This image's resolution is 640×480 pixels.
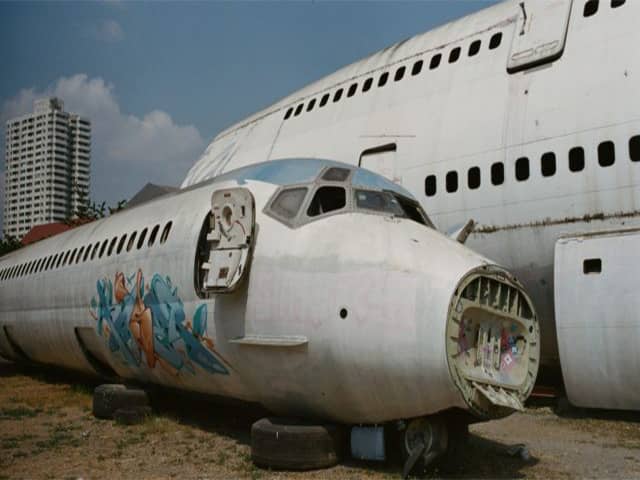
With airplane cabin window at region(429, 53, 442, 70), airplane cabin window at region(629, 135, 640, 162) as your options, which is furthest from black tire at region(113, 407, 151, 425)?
airplane cabin window at region(429, 53, 442, 70)

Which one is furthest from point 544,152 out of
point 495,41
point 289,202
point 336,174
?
point 289,202

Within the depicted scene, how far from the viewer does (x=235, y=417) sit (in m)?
10.5

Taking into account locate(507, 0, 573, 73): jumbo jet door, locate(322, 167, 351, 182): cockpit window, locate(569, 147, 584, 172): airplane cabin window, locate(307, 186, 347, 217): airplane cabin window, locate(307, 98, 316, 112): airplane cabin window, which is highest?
locate(307, 98, 316, 112): airplane cabin window

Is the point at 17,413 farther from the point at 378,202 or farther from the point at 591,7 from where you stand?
the point at 591,7

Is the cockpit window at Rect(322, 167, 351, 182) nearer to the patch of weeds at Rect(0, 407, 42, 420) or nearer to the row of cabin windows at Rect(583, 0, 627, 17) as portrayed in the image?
the row of cabin windows at Rect(583, 0, 627, 17)

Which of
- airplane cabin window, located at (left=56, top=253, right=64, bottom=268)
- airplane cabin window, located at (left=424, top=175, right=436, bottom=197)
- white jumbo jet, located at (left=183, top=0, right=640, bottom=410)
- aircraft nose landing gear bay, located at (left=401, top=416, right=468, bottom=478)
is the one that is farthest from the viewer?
airplane cabin window, located at (left=56, top=253, right=64, bottom=268)

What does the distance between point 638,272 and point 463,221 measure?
13.3 ft

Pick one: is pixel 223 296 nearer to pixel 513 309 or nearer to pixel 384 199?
pixel 384 199

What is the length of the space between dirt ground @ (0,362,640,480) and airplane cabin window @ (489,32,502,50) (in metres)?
7.32

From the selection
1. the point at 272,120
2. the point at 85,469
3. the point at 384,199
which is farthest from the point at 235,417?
the point at 272,120

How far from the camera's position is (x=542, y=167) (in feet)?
38.8

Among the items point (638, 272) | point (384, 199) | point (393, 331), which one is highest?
point (384, 199)

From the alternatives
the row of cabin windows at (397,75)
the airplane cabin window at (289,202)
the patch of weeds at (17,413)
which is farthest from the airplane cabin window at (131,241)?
the row of cabin windows at (397,75)

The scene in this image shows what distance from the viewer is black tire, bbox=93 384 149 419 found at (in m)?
10.5
